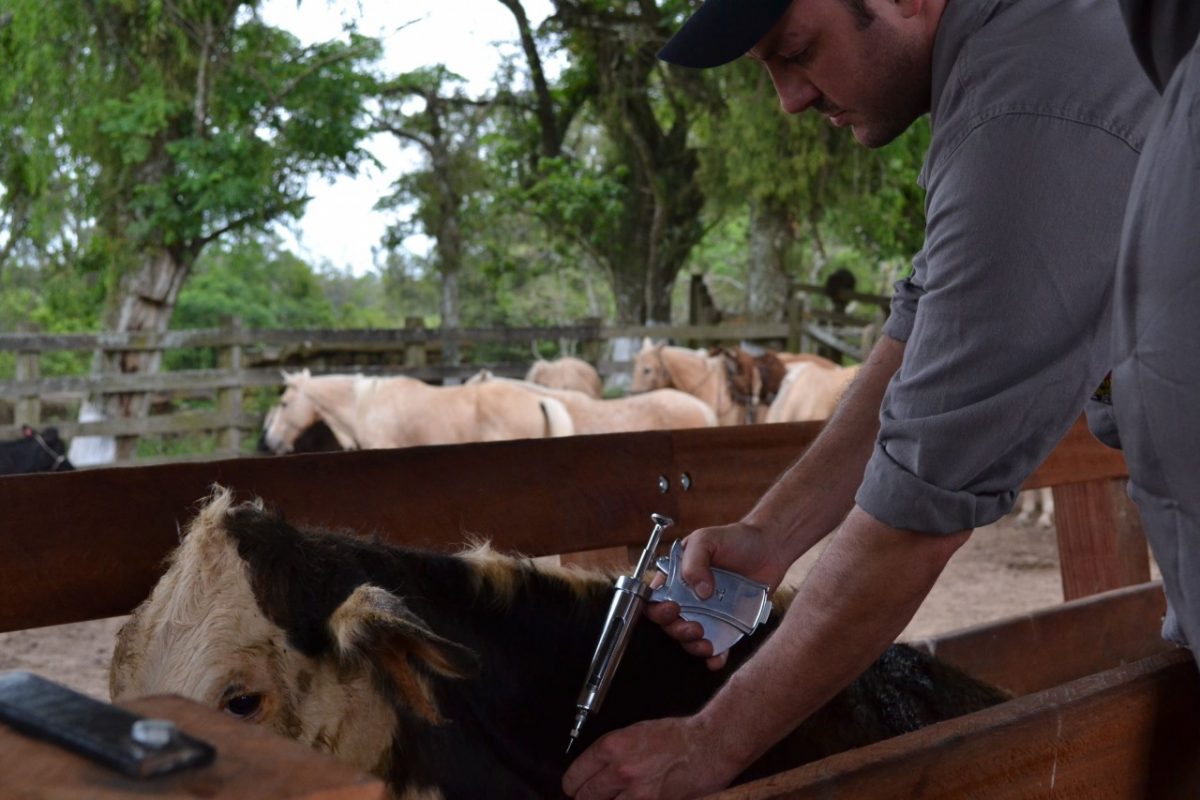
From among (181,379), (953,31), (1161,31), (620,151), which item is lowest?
(181,379)

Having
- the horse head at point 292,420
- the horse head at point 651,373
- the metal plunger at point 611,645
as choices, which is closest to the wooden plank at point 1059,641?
the metal plunger at point 611,645

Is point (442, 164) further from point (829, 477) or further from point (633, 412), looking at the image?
point (829, 477)

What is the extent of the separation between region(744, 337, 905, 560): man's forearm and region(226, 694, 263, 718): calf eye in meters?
0.89

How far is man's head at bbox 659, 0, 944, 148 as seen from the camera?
161 centimetres

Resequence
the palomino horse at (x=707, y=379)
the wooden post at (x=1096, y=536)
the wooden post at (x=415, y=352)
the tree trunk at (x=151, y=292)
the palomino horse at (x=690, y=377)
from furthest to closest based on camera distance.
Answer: the wooden post at (x=415, y=352) < the tree trunk at (x=151, y=292) < the palomino horse at (x=690, y=377) < the palomino horse at (x=707, y=379) < the wooden post at (x=1096, y=536)

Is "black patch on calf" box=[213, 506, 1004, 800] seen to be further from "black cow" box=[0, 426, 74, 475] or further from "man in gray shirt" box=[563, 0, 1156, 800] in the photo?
"black cow" box=[0, 426, 74, 475]

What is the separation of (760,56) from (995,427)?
646mm

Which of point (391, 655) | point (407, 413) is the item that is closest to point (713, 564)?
point (391, 655)

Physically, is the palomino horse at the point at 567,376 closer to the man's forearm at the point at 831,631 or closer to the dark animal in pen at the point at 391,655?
the dark animal in pen at the point at 391,655

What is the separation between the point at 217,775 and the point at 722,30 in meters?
1.28

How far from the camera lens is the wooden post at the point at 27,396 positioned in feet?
39.2

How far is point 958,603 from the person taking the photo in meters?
8.70

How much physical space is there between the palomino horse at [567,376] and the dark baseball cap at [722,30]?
12.0 meters

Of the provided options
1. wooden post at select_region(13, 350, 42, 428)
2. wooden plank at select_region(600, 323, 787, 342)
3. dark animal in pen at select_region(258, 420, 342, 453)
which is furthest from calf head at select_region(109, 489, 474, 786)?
wooden plank at select_region(600, 323, 787, 342)
